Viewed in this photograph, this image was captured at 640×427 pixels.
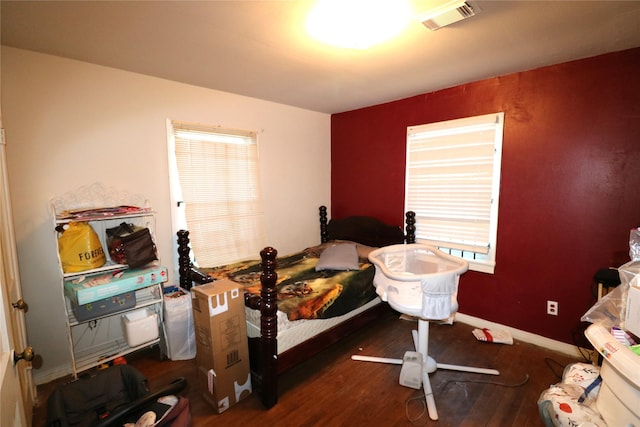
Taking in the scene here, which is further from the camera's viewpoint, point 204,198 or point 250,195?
point 250,195

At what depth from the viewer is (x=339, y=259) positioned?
294cm

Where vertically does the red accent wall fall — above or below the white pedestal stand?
above

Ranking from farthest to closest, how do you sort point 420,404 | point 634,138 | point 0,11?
point 634,138
point 420,404
point 0,11

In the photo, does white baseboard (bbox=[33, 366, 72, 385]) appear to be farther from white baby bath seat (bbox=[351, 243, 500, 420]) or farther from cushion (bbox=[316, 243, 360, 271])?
white baby bath seat (bbox=[351, 243, 500, 420])

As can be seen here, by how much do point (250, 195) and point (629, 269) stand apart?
3.08 m

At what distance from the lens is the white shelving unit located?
7.14 feet

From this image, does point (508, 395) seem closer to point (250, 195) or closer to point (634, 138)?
point (634, 138)

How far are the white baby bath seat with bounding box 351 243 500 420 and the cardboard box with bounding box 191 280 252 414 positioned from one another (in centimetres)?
101

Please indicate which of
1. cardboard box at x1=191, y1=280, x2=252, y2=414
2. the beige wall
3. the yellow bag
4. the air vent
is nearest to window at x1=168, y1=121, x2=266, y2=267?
the beige wall

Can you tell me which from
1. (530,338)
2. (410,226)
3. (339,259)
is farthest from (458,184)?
(530,338)

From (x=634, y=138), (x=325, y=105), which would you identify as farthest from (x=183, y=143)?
(x=634, y=138)

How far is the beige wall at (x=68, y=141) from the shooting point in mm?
2121

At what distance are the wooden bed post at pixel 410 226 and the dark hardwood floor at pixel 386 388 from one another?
108cm

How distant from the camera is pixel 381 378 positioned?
230 cm
